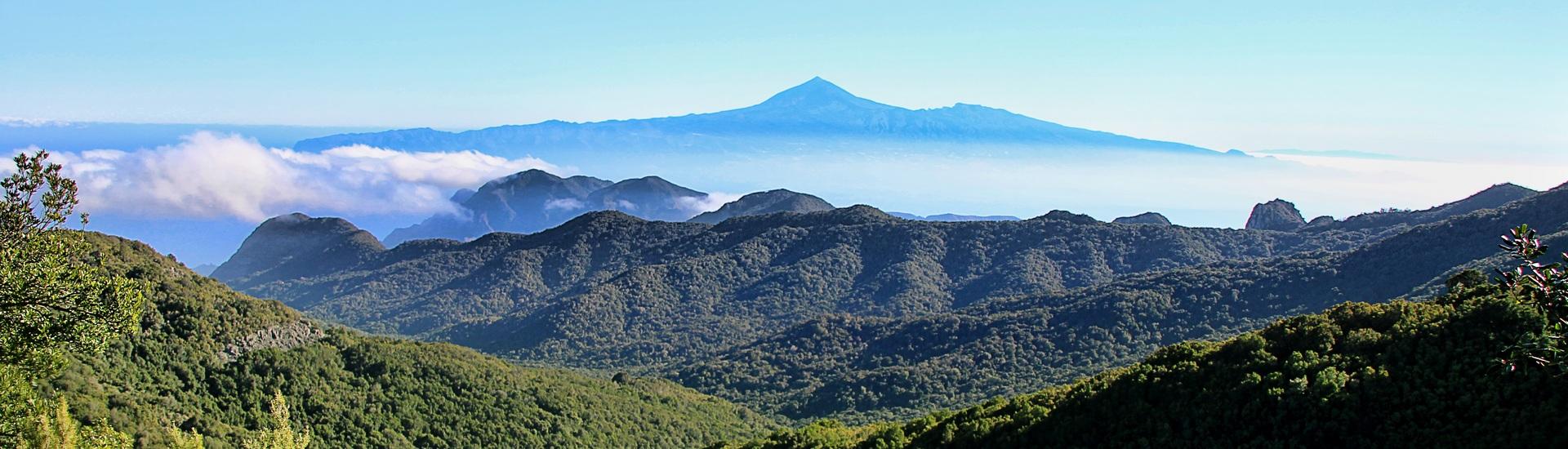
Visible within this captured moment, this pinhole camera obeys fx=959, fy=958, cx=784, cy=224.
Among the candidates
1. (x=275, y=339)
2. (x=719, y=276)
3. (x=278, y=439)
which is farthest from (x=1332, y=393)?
(x=719, y=276)

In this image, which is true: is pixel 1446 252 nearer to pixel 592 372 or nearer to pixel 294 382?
pixel 592 372

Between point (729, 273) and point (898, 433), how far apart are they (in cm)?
9439

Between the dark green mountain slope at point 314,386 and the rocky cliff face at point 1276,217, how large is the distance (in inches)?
4312

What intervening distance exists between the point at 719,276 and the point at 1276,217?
83.2 m

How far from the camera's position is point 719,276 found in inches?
4985

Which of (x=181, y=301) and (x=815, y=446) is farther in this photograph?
(x=181, y=301)

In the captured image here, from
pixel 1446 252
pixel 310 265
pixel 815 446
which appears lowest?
pixel 310 265

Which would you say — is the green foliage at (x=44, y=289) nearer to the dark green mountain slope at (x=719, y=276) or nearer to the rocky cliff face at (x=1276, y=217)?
the dark green mountain slope at (x=719, y=276)

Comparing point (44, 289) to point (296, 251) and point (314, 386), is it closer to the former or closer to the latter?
point (314, 386)

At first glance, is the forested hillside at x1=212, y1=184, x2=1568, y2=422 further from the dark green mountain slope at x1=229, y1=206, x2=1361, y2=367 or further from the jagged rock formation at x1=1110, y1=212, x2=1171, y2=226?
the jagged rock formation at x1=1110, y1=212, x2=1171, y2=226

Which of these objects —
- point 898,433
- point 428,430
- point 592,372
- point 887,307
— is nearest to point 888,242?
point 887,307

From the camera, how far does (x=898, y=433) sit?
33281mm

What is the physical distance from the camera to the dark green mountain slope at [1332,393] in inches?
809

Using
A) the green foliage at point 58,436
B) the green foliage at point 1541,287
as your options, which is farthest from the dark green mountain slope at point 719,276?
the green foliage at point 1541,287
